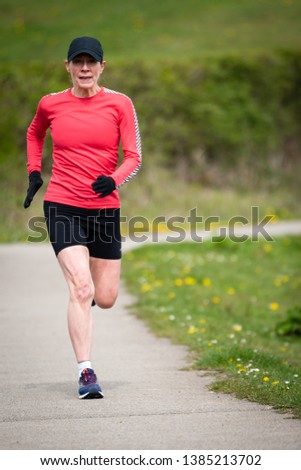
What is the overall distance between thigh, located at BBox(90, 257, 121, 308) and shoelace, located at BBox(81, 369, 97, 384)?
69 centimetres

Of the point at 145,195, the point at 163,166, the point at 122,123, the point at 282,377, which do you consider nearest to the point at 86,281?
the point at 122,123

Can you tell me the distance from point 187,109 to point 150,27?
955cm

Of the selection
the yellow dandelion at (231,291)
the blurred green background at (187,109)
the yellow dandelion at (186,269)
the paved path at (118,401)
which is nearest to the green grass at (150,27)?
the blurred green background at (187,109)

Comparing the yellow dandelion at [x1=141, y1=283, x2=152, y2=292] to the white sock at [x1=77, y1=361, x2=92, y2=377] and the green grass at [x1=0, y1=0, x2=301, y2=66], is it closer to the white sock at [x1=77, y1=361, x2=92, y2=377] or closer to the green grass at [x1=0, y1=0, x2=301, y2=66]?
the white sock at [x1=77, y1=361, x2=92, y2=377]

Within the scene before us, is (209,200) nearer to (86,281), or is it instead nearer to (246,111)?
(246,111)

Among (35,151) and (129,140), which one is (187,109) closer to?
(35,151)

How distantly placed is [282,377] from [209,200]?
15651 mm

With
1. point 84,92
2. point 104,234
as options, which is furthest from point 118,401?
point 84,92

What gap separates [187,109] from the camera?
2595 centimetres

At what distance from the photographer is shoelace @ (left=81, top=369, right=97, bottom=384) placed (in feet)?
23.1

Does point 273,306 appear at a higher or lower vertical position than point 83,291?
higher

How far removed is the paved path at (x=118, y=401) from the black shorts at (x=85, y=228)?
36.2 inches

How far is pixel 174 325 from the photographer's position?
1048 cm

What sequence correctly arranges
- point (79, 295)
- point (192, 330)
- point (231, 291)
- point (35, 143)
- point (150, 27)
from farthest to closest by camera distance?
point (150, 27), point (231, 291), point (192, 330), point (35, 143), point (79, 295)
